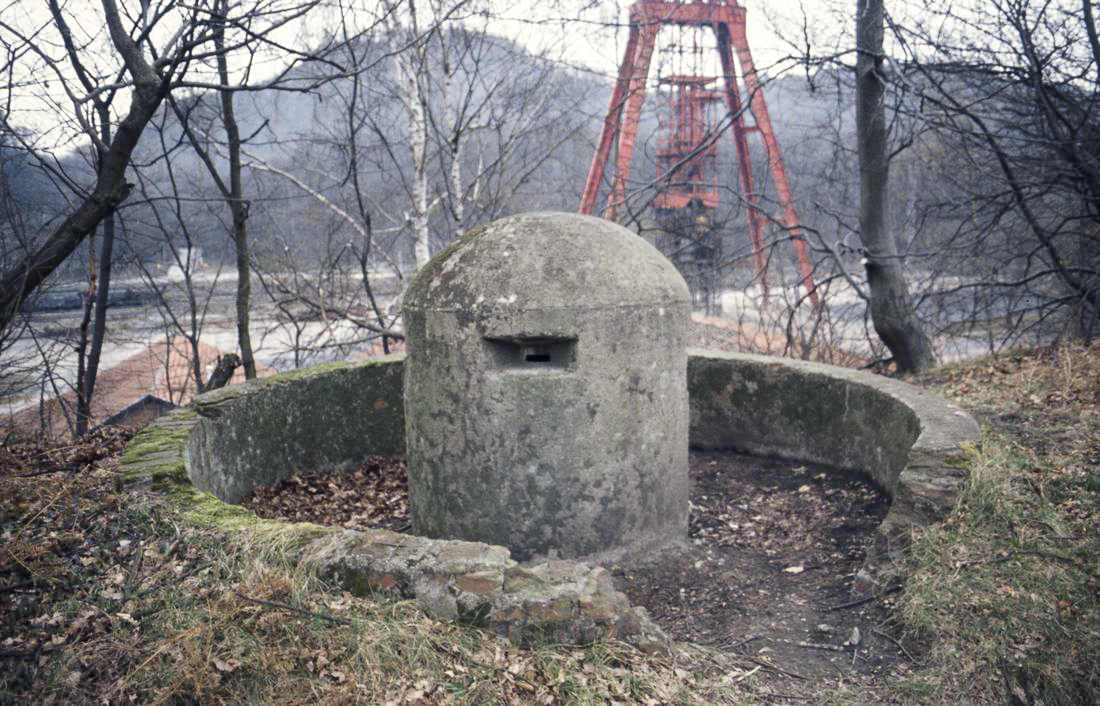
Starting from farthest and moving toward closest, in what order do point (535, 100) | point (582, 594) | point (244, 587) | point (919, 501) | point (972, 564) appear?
point (535, 100) → point (919, 501) → point (972, 564) → point (582, 594) → point (244, 587)

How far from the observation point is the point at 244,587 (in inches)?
116

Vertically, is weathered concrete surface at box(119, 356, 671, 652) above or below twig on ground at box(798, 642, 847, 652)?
above

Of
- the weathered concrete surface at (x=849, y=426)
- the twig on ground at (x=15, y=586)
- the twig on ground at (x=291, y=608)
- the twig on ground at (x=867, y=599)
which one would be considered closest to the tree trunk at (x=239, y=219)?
the weathered concrete surface at (x=849, y=426)

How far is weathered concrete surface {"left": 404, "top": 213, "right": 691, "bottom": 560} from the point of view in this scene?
4.42 m

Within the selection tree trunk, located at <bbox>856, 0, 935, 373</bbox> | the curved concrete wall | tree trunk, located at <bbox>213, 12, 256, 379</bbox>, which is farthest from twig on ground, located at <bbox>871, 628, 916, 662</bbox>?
tree trunk, located at <bbox>213, 12, 256, 379</bbox>

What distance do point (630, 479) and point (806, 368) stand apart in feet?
8.92

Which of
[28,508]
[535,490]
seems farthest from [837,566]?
[28,508]

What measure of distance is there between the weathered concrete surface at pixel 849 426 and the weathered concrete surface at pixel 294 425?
10.2 feet

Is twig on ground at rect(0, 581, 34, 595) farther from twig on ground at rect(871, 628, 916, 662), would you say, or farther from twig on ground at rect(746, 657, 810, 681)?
twig on ground at rect(871, 628, 916, 662)

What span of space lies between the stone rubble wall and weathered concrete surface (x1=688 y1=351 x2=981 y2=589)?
11 mm

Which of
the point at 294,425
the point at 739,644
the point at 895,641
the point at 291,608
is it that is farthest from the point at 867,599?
the point at 294,425

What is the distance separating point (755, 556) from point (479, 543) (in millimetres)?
2387

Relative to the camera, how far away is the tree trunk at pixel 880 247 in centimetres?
805

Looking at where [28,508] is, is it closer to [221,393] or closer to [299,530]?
[299,530]
